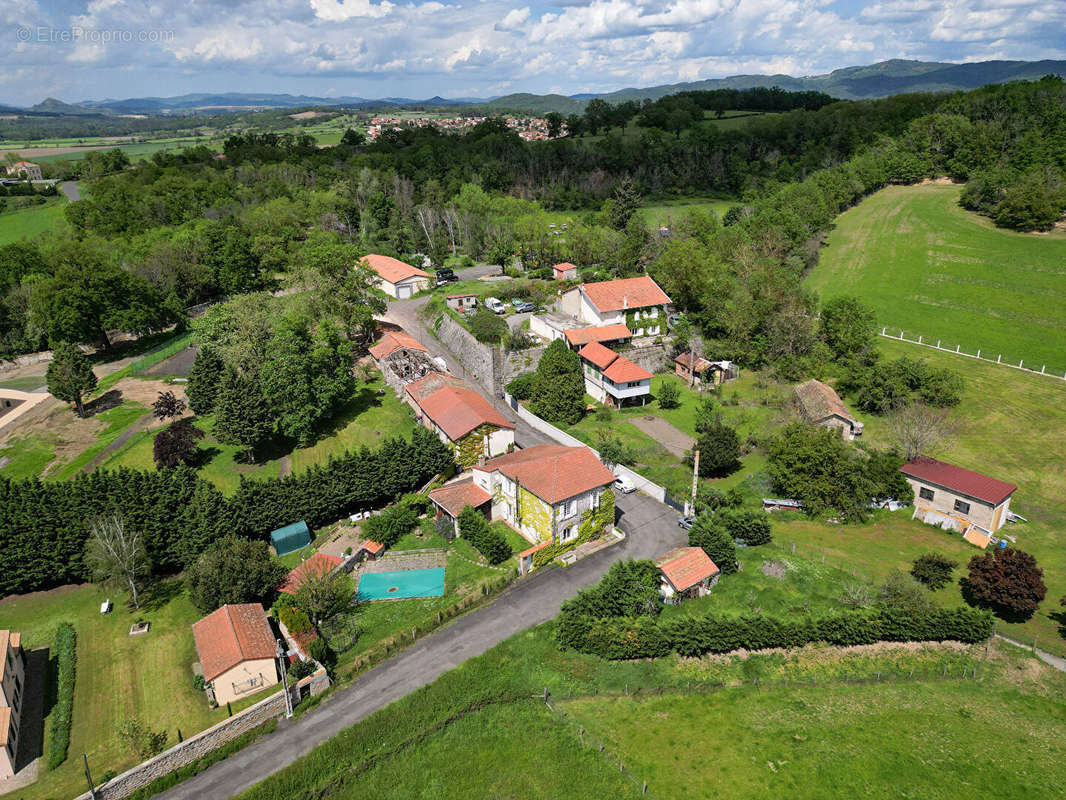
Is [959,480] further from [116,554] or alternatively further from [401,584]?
[116,554]

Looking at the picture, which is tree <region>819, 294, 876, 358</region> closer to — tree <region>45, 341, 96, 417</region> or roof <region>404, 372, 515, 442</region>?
roof <region>404, 372, 515, 442</region>

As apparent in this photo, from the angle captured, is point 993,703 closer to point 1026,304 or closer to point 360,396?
point 360,396

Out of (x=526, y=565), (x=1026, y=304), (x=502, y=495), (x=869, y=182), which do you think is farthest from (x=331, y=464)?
(x=869, y=182)

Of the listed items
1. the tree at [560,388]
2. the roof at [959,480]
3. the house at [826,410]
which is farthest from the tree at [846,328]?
the tree at [560,388]

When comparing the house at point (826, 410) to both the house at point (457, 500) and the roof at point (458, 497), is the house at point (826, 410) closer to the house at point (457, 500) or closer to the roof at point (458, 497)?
the house at point (457, 500)

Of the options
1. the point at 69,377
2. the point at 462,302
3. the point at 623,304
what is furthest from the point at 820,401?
the point at 69,377

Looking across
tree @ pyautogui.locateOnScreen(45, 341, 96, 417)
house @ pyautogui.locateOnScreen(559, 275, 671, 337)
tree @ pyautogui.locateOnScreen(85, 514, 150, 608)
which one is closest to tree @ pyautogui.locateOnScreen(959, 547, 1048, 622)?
house @ pyautogui.locateOnScreen(559, 275, 671, 337)
